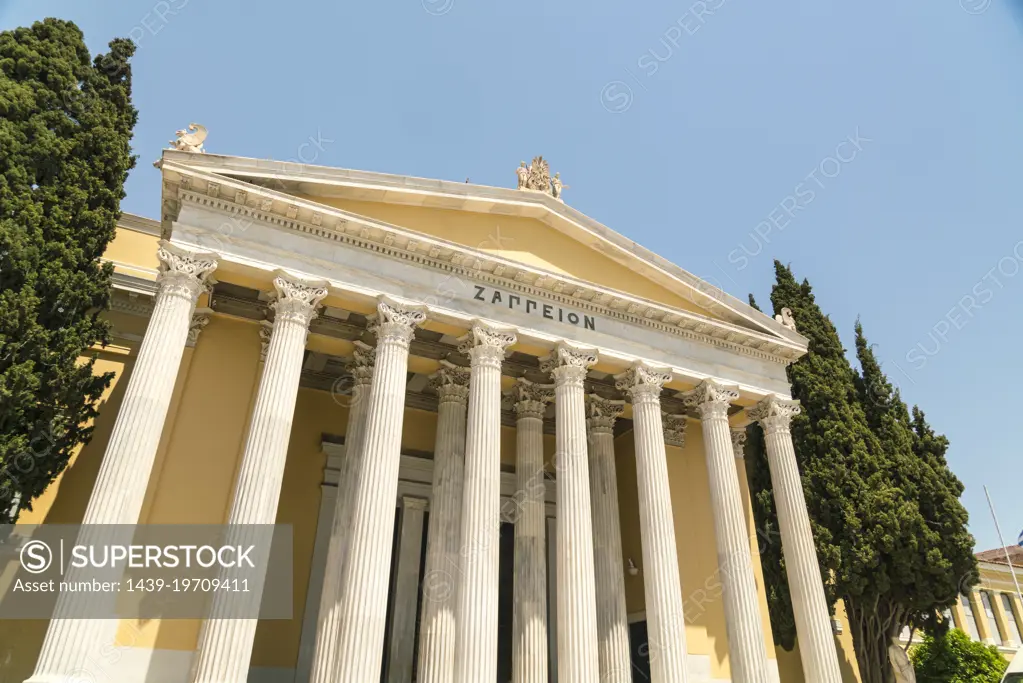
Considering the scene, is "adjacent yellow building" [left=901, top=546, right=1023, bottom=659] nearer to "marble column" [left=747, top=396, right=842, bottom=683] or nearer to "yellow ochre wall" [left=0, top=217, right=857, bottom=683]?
"yellow ochre wall" [left=0, top=217, right=857, bottom=683]

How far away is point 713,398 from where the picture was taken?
1834 cm

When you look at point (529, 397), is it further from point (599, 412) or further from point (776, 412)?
point (776, 412)

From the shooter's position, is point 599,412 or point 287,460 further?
point 599,412

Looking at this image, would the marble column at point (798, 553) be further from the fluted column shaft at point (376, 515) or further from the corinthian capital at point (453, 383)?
the fluted column shaft at point (376, 515)

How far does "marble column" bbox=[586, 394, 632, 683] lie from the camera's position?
53.6ft

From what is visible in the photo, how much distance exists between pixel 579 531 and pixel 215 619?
741 cm

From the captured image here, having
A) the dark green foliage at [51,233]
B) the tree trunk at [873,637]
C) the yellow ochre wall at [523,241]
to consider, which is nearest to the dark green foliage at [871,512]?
the tree trunk at [873,637]

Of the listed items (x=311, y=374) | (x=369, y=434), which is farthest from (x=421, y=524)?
(x=369, y=434)

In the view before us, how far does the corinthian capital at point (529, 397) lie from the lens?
18859 millimetres

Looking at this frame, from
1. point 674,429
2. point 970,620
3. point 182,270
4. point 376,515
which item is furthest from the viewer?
→ point 970,620

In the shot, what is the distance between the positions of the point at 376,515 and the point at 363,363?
513 cm

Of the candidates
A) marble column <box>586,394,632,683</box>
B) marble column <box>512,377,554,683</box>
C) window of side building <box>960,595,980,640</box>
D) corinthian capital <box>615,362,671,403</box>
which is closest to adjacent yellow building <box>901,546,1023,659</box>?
window of side building <box>960,595,980,640</box>

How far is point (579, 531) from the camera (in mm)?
14914

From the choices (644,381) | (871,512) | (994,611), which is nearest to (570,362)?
(644,381)
